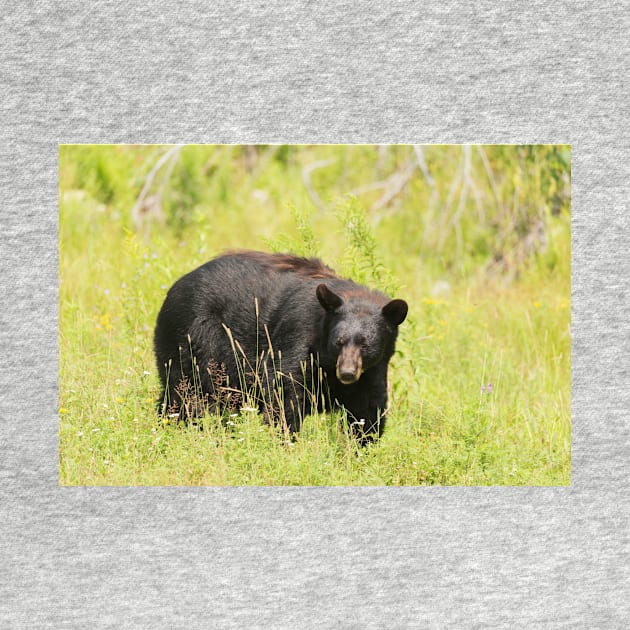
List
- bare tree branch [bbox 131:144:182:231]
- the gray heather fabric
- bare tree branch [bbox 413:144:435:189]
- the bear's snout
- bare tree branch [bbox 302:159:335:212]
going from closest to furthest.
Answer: the gray heather fabric < the bear's snout < bare tree branch [bbox 413:144:435:189] < bare tree branch [bbox 131:144:182:231] < bare tree branch [bbox 302:159:335:212]

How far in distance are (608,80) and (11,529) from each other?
340 cm

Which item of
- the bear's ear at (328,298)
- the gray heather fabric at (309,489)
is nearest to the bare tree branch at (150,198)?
the gray heather fabric at (309,489)

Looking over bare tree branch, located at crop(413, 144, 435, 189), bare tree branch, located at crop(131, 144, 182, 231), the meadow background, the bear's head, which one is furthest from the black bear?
bare tree branch, located at crop(413, 144, 435, 189)

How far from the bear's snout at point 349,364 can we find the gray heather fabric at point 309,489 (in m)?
0.52

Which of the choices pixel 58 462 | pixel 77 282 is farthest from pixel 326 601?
pixel 77 282

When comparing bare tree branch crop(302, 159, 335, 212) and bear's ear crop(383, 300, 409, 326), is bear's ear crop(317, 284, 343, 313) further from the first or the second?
bare tree branch crop(302, 159, 335, 212)

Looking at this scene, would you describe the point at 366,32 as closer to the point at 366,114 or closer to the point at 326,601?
the point at 366,114

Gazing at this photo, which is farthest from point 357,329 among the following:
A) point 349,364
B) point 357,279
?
point 357,279

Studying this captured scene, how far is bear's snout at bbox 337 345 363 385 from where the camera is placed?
16.8 feet

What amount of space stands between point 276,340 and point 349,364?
1.82 feet

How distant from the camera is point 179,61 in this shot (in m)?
5.03

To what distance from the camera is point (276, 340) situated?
18.3ft

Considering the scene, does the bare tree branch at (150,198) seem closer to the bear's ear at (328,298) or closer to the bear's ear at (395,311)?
the bear's ear at (328,298)

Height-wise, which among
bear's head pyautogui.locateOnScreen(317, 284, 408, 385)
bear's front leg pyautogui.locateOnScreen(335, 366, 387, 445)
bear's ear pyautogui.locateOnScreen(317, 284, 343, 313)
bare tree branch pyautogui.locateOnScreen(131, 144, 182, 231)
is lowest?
bear's front leg pyautogui.locateOnScreen(335, 366, 387, 445)
